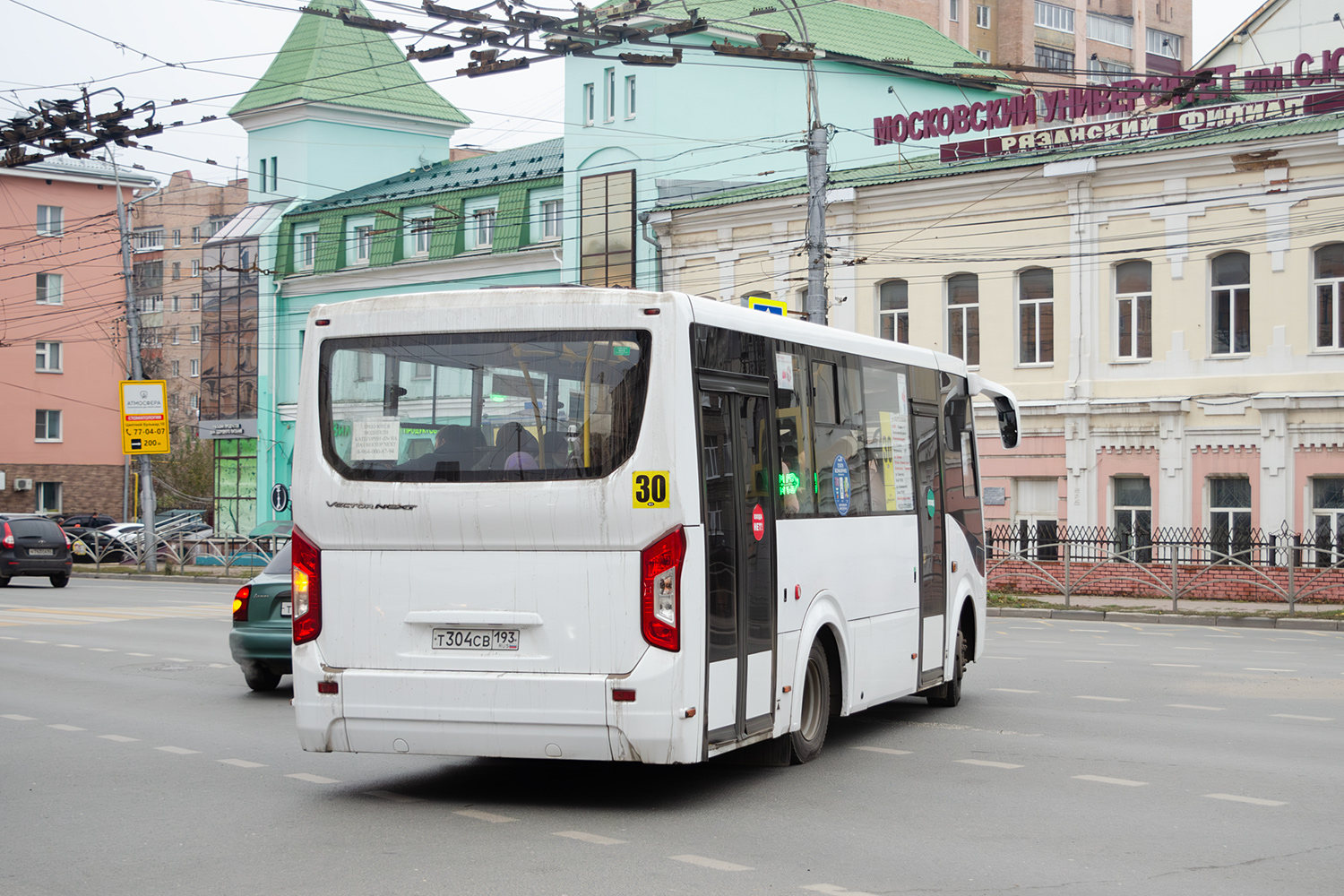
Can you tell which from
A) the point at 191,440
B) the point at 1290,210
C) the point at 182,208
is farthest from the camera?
the point at 182,208

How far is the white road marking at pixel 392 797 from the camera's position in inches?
352

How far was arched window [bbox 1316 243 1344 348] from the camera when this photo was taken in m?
29.6

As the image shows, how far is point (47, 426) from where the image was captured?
65312 mm

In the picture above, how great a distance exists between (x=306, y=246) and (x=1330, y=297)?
33892 millimetres

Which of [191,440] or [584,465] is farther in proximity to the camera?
[191,440]

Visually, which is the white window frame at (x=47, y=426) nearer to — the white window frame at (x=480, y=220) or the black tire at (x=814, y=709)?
the white window frame at (x=480, y=220)

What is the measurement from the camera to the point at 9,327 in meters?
65.4

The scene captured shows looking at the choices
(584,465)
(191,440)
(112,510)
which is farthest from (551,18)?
(191,440)

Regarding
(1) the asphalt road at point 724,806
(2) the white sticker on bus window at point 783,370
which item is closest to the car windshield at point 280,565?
(1) the asphalt road at point 724,806

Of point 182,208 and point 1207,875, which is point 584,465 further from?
point 182,208

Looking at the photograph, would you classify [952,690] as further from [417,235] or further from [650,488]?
[417,235]

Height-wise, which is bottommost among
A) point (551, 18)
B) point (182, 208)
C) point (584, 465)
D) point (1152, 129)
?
point (584, 465)

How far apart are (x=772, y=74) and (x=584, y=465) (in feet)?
120

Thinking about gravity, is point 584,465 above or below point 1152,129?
below
